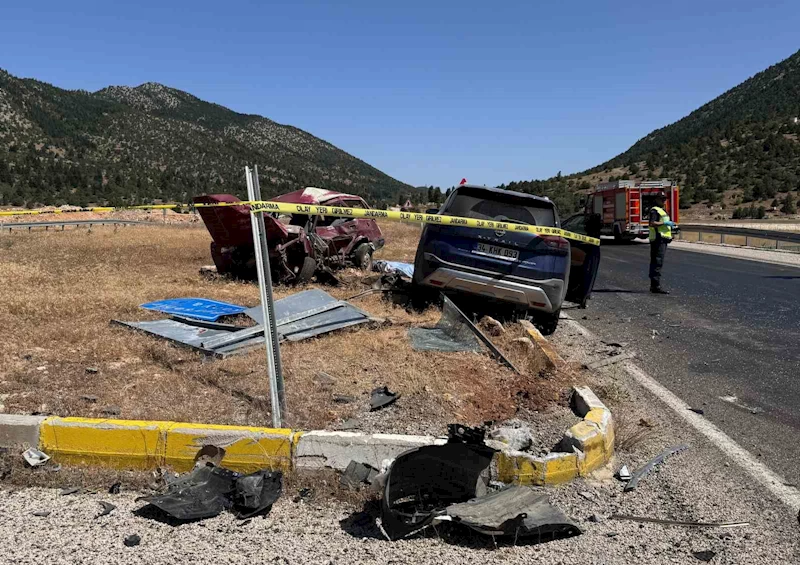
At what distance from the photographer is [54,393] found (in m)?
4.83

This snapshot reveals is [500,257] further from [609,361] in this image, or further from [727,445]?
[727,445]

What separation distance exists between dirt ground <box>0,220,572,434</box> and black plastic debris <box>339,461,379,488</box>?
1.79 feet

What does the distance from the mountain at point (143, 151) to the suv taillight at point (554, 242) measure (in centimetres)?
4130

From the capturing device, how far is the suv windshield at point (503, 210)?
795cm

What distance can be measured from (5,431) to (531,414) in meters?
3.53

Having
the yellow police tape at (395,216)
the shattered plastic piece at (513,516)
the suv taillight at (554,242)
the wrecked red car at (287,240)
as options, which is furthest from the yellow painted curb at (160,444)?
the wrecked red car at (287,240)

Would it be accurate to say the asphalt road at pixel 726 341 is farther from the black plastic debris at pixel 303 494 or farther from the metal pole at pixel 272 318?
the metal pole at pixel 272 318

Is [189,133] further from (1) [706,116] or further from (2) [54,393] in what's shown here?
(2) [54,393]

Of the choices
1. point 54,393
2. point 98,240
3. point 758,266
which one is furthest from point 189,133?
point 54,393

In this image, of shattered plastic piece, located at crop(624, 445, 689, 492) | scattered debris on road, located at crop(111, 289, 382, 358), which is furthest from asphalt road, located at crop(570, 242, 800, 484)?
scattered debris on road, located at crop(111, 289, 382, 358)

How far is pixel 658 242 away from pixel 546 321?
502cm

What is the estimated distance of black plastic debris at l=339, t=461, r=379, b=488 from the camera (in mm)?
3570

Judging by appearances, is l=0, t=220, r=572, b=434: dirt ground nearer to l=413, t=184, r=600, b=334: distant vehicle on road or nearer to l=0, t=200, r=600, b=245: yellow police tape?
l=413, t=184, r=600, b=334: distant vehicle on road

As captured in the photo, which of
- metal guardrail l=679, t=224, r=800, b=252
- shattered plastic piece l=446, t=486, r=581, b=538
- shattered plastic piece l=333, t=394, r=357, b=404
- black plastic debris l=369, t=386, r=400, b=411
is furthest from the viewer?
metal guardrail l=679, t=224, r=800, b=252
